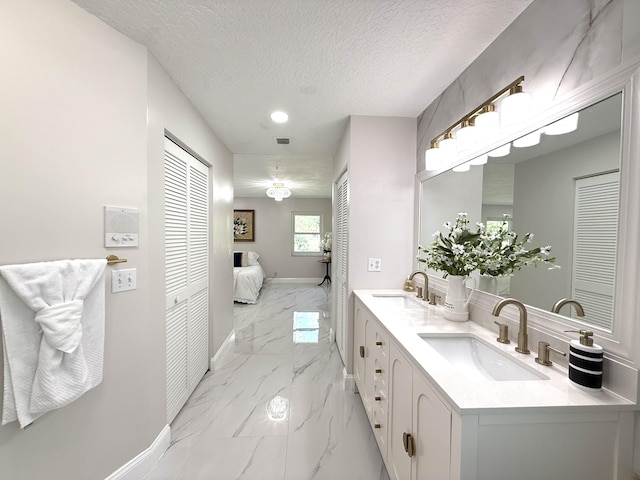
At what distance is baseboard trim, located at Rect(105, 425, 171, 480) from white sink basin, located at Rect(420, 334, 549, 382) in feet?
5.65

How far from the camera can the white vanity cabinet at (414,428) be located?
864 millimetres

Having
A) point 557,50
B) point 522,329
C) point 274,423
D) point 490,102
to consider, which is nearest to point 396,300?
point 522,329

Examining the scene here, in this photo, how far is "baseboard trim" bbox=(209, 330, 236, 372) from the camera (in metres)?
2.63

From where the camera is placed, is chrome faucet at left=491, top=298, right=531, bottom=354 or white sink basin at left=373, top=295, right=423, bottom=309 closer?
chrome faucet at left=491, top=298, right=531, bottom=354

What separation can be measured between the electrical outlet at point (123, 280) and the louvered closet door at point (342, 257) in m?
1.61

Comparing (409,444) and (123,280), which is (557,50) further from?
(123,280)

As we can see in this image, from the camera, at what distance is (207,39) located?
1408mm

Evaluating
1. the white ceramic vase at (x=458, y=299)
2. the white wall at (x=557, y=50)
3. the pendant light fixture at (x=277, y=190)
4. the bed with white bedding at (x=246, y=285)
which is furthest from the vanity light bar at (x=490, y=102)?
the bed with white bedding at (x=246, y=285)

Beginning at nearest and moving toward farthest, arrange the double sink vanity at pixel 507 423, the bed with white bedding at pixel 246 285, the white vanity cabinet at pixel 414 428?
the double sink vanity at pixel 507 423
the white vanity cabinet at pixel 414 428
the bed with white bedding at pixel 246 285

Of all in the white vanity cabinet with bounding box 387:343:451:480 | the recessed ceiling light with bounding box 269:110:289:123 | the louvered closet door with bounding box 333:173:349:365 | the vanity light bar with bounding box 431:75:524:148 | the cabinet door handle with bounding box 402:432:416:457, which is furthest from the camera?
the louvered closet door with bounding box 333:173:349:365

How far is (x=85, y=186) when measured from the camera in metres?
1.24

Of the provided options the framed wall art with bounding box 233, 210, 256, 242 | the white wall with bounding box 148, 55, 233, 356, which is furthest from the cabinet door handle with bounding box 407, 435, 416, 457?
the framed wall art with bounding box 233, 210, 256, 242

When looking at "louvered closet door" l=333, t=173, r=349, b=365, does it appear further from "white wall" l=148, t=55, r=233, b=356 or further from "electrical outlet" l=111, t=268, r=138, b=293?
"electrical outlet" l=111, t=268, r=138, b=293

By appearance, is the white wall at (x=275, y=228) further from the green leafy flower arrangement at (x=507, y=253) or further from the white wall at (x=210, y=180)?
the green leafy flower arrangement at (x=507, y=253)
